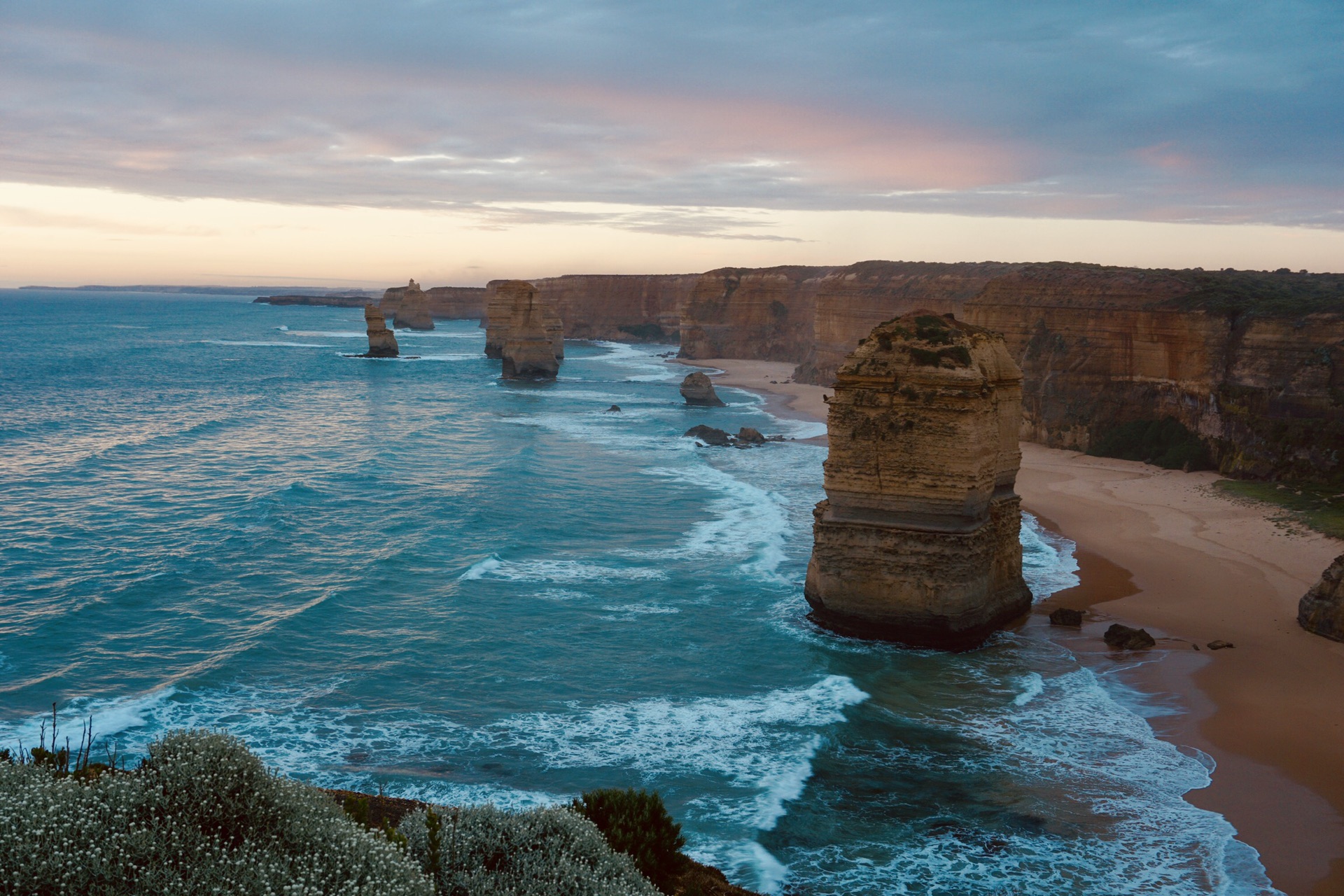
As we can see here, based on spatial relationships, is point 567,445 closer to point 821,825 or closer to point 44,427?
point 44,427

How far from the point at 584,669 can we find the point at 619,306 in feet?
408

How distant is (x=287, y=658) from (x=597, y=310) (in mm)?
124614

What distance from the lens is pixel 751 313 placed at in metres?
101

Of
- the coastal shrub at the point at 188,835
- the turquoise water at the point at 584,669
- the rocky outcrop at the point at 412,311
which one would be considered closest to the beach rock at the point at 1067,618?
the turquoise water at the point at 584,669

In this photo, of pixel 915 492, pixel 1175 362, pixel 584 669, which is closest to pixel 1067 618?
pixel 915 492

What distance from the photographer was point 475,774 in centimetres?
1413

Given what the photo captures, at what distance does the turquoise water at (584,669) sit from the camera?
1278cm

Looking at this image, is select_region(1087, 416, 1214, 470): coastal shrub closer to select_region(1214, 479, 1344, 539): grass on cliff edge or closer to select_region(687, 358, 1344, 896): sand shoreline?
select_region(687, 358, 1344, 896): sand shoreline

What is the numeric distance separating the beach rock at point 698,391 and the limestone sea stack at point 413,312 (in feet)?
312

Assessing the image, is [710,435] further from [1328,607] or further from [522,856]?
[522,856]

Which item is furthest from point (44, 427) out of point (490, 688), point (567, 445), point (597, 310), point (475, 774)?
point (597, 310)

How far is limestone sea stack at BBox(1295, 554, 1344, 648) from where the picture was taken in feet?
62.7

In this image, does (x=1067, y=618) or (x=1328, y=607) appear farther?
(x=1067, y=618)

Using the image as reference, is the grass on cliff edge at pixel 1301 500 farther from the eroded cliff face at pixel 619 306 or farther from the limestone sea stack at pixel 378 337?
the eroded cliff face at pixel 619 306
